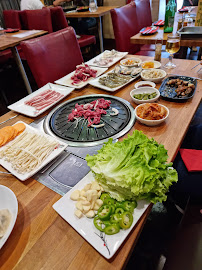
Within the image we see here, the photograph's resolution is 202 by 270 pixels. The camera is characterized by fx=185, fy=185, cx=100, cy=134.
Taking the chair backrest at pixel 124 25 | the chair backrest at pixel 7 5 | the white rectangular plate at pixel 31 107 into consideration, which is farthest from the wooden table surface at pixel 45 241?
the chair backrest at pixel 7 5

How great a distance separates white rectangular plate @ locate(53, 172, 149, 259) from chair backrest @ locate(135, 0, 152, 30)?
3.65 m

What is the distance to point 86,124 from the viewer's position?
4.59 feet

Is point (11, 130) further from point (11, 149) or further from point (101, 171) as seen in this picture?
point (101, 171)

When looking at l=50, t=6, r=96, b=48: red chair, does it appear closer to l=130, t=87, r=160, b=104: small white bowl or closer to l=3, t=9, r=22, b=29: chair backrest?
l=3, t=9, r=22, b=29: chair backrest

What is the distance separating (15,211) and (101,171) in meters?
0.42

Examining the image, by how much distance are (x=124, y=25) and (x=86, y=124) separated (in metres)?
2.38

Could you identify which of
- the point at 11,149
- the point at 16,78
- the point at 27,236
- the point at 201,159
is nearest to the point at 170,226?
the point at 201,159

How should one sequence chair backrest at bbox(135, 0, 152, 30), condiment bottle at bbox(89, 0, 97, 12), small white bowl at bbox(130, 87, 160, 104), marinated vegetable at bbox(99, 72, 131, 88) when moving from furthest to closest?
condiment bottle at bbox(89, 0, 97, 12)
chair backrest at bbox(135, 0, 152, 30)
marinated vegetable at bbox(99, 72, 131, 88)
small white bowl at bbox(130, 87, 160, 104)

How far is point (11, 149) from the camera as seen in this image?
1.18 m

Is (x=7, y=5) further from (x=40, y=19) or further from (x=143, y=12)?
(x=143, y=12)

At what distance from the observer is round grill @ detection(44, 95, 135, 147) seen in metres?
1.25

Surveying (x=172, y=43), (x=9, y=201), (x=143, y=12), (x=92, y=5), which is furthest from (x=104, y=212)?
(x=92, y=5)

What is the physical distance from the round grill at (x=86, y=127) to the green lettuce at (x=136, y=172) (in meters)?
0.32

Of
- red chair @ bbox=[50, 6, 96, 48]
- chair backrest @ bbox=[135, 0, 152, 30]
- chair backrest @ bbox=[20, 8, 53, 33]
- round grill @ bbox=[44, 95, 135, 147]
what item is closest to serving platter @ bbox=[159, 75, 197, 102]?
round grill @ bbox=[44, 95, 135, 147]
